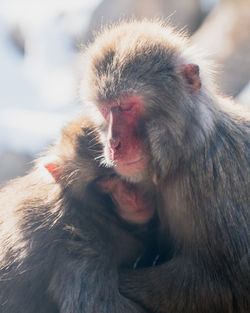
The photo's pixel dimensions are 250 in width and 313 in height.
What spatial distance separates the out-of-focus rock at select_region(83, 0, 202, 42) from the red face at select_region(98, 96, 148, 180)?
15.7ft

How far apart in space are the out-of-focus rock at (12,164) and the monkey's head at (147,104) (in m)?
3.48

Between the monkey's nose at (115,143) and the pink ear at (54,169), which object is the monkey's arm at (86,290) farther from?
the monkey's nose at (115,143)

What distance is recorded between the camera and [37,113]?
25.2 feet

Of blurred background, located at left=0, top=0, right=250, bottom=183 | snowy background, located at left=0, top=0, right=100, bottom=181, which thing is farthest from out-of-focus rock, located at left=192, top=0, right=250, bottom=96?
snowy background, located at left=0, top=0, right=100, bottom=181

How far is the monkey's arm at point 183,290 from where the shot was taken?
13.0ft

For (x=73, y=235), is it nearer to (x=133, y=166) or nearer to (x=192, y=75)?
(x=133, y=166)

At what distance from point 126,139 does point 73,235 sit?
0.93 metres

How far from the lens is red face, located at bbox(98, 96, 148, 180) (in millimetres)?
3914

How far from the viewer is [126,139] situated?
3.93 meters

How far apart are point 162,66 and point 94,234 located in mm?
1384

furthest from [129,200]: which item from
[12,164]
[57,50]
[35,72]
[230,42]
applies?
[57,50]

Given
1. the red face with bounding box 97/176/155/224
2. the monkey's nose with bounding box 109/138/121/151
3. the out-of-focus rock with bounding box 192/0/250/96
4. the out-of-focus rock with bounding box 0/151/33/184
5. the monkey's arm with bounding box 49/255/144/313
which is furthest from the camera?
the out-of-focus rock with bounding box 0/151/33/184

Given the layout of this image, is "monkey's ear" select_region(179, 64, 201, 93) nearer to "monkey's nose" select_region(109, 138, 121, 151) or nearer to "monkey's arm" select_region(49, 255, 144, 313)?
"monkey's nose" select_region(109, 138, 121, 151)

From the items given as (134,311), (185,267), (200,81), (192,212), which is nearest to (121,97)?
(200,81)
